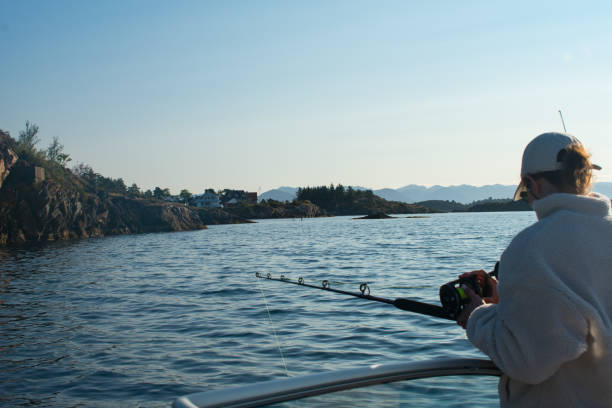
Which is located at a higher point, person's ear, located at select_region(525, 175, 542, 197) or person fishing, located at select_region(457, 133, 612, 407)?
person's ear, located at select_region(525, 175, 542, 197)

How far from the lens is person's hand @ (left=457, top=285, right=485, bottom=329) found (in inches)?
101

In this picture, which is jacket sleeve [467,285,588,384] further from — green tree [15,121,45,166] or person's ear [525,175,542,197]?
green tree [15,121,45,166]

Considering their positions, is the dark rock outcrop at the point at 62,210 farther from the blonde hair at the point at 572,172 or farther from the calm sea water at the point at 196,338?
the blonde hair at the point at 572,172

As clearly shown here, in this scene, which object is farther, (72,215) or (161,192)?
(161,192)

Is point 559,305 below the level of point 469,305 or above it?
above

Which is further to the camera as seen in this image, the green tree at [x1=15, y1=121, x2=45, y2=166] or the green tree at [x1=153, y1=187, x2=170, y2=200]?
the green tree at [x1=153, y1=187, x2=170, y2=200]

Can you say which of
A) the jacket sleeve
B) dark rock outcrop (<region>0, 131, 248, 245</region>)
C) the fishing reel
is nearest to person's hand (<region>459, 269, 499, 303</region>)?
the fishing reel

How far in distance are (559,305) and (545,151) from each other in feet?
2.28

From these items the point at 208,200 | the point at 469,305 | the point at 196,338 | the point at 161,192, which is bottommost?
the point at 196,338

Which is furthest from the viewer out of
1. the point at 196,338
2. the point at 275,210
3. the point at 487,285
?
the point at 275,210

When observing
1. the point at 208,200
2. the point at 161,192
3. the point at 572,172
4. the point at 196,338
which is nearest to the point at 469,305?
the point at 572,172

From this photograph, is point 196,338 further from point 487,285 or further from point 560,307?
point 560,307

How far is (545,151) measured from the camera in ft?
7.38

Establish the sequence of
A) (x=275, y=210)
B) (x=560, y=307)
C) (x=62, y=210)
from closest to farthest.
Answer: (x=560, y=307)
(x=62, y=210)
(x=275, y=210)
